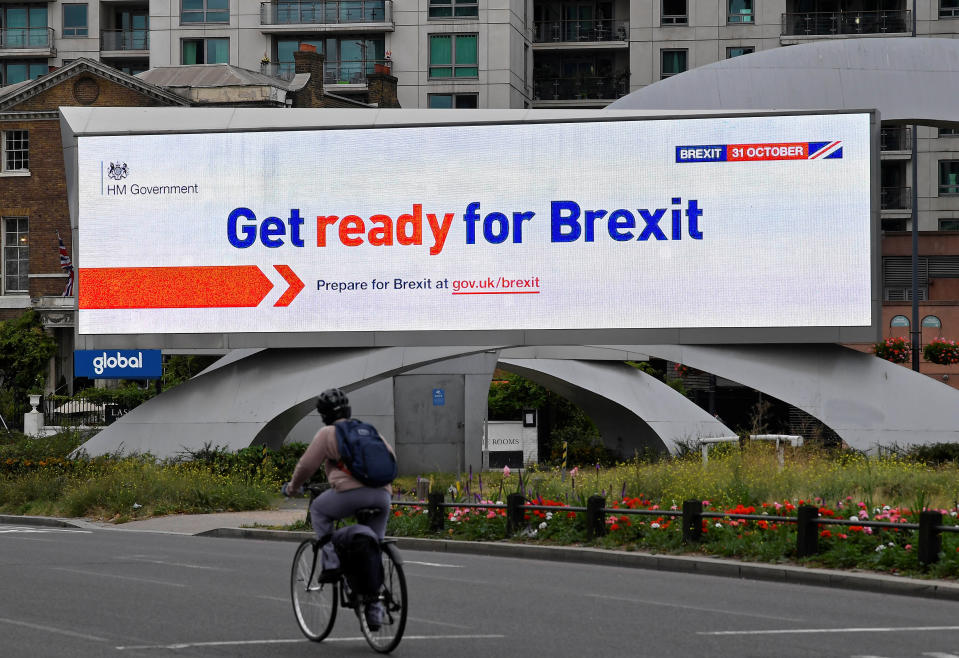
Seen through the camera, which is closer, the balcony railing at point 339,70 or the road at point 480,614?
the road at point 480,614

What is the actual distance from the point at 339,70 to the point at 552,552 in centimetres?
5697

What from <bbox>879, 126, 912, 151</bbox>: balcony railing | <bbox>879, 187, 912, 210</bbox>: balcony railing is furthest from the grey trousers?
<bbox>879, 126, 912, 151</bbox>: balcony railing

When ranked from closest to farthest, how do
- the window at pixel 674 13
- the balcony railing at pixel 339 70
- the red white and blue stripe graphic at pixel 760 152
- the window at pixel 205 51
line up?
the red white and blue stripe graphic at pixel 760 152 → the balcony railing at pixel 339 70 → the window at pixel 205 51 → the window at pixel 674 13

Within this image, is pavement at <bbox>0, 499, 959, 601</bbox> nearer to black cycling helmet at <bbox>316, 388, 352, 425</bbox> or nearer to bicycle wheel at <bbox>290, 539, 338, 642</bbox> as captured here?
bicycle wheel at <bbox>290, 539, 338, 642</bbox>

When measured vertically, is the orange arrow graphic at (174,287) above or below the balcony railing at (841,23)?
below

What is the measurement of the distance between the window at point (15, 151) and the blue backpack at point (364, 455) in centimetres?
5040

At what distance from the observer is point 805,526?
15.3 meters

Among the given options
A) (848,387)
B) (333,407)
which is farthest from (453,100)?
(333,407)

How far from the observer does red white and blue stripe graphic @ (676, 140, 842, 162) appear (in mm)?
28859

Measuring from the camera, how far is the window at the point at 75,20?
75.6m

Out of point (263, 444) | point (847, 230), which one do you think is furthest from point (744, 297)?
point (263, 444)

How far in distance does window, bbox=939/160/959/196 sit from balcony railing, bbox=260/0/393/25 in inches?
1124

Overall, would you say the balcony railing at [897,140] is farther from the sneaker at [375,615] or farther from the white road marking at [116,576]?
the sneaker at [375,615]

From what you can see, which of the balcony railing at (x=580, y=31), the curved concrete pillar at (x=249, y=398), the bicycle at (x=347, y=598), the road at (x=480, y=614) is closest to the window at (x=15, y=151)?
the balcony railing at (x=580, y=31)
